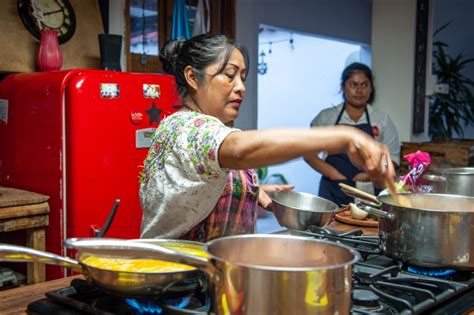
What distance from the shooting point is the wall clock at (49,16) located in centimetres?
299

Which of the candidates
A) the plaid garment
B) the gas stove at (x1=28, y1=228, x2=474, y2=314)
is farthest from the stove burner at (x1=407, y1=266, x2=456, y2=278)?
the plaid garment

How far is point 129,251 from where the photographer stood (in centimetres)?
85

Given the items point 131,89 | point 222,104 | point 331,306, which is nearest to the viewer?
point 331,306

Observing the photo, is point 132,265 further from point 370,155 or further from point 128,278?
point 370,155

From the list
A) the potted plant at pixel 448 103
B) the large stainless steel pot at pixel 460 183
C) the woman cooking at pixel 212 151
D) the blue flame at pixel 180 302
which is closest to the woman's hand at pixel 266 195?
the woman cooking at pixel 212 151

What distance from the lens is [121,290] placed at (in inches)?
37.6

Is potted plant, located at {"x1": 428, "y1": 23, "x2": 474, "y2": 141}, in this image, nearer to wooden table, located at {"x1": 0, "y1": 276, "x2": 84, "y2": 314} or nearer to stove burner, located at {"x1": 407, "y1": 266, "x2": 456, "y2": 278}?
stove burner, located at {"x1": 407, "y1": 266, "x2": 456, "y2": 278}

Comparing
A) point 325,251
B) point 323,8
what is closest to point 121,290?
point 325,251

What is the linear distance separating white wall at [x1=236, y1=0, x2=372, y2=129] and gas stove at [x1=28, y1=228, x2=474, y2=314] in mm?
3516

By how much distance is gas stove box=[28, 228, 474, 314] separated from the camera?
1.02 metres

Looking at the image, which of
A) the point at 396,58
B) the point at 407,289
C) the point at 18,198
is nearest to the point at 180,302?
the point at 407,289

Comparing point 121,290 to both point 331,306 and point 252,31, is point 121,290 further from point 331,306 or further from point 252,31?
point 252,31

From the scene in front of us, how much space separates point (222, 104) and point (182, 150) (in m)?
0.36

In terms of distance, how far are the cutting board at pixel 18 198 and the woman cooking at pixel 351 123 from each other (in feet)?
5.38
